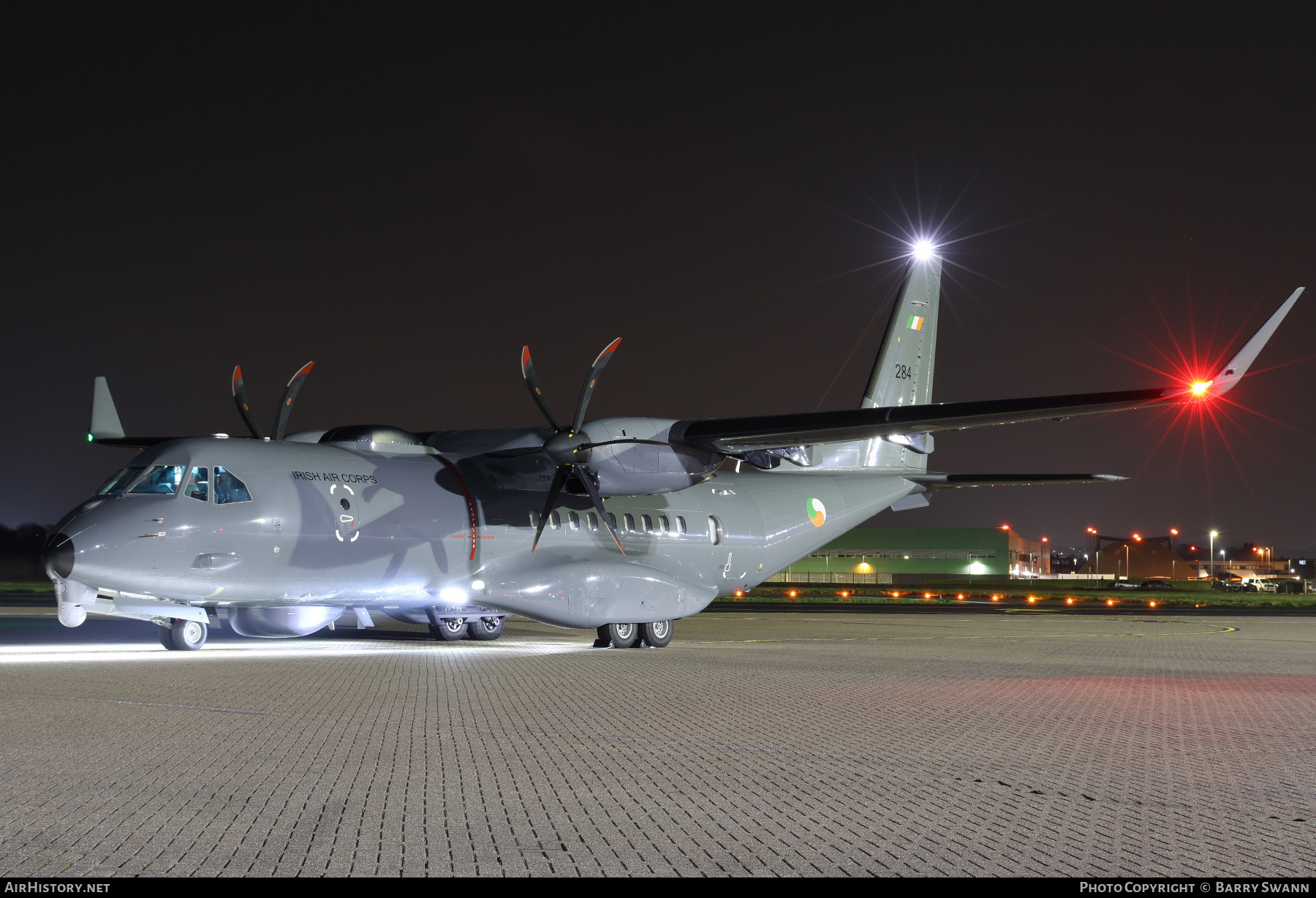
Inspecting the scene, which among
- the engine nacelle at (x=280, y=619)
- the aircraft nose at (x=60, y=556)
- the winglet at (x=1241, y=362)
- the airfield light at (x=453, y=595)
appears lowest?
the engine nacelle at (x=280, y=619)

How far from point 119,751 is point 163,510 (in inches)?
349

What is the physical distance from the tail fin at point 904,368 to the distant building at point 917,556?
3073 inches

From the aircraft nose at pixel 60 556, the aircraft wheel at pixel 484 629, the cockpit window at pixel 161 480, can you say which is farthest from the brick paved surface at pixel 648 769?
the aircraft wheel at pixel 484 629

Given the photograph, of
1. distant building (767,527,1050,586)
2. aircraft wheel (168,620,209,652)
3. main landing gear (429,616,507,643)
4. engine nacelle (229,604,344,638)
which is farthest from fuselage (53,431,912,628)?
distant building (767,527,1050,586)

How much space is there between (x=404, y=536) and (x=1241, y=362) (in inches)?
535

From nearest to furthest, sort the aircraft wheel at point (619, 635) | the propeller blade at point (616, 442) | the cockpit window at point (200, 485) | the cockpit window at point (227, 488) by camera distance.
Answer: the cockpit window at point (200, 485), the cockpit window at point (227, 488), the propeller blade at point (616, 442), the aircraft wheel at point (619, 635)

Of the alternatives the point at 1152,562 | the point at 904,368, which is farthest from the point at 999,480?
→ the point at 1152,562

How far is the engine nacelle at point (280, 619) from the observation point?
773 inches

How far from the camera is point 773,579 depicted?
97.9 metres

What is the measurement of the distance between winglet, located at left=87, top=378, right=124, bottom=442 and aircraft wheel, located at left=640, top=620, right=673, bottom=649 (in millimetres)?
12724

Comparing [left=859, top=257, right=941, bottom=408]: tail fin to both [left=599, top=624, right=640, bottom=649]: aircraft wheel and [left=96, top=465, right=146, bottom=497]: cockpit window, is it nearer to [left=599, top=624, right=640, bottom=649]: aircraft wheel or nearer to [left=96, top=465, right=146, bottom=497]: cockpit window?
[left=599, top=624, right=640, bottom=649]: aircraft wheel

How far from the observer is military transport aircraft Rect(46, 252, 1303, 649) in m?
17.4

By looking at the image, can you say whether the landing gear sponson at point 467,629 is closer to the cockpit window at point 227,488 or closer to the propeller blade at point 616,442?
the propeller blade at point 616,442

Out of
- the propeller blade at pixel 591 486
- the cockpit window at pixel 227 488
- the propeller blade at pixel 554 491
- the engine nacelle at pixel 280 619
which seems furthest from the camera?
the propeller blade at pixel 554 491
